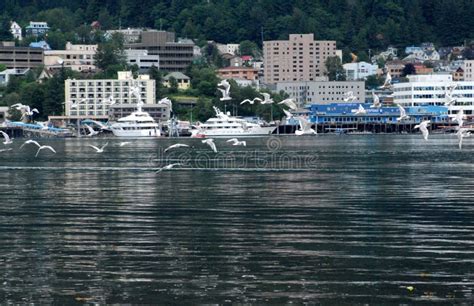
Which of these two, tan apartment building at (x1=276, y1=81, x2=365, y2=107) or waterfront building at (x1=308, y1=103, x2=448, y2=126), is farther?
tan apartment building at (x1=276, y1=81, x2=365, y2=107)

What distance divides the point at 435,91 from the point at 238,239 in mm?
151924

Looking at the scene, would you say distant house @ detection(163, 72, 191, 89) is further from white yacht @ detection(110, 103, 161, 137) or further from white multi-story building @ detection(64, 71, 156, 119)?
white yacht @ detection(110, 103, 161, 137)

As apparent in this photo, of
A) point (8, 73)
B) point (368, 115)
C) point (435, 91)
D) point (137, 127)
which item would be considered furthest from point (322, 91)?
point (137, 127)

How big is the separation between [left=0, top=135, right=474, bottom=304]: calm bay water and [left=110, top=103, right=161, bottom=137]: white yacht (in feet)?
310

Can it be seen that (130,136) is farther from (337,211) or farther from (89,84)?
(337,211)

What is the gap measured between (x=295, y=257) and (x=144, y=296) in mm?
4834

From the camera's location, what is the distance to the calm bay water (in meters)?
26.1

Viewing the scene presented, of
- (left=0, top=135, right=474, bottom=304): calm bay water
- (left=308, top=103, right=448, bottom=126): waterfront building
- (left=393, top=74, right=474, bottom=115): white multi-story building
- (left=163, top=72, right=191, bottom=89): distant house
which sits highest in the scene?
(left=163, top=72, right=191, bottom=89): distant house

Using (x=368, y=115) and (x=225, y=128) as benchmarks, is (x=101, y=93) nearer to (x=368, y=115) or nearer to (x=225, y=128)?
(x=225, y=128)

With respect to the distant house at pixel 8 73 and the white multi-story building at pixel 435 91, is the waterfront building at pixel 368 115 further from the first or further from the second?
the distant house at pixel 8 73

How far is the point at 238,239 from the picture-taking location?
32.6 metres

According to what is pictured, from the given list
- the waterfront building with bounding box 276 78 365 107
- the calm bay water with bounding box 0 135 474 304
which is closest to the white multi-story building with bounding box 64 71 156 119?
the waterfront building with bounding box 276 78 365 107

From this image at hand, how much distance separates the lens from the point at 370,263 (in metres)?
28.7

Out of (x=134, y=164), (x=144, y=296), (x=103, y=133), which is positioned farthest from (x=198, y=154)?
(x=103, y=133)
